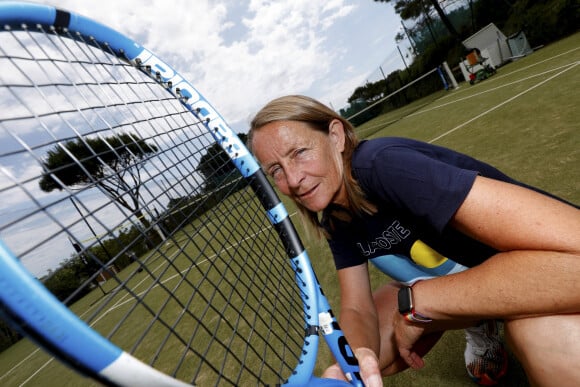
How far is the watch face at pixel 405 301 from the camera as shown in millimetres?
1462

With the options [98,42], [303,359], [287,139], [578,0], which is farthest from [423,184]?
[578,0]

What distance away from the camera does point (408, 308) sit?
146 cm

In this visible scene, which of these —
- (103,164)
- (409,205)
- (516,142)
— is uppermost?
(103,164)

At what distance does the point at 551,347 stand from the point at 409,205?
701mm

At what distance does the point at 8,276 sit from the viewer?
2.04 feet

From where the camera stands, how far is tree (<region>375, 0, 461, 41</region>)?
2386cm

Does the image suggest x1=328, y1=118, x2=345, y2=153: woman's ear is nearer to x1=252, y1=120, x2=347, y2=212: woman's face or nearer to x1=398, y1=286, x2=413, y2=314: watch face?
x1=252, y1=120, x2=347, y2=212: woman's face

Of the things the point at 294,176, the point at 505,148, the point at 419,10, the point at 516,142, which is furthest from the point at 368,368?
the point at 419,10

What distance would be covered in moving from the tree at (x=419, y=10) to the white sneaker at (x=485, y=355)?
27.1 m

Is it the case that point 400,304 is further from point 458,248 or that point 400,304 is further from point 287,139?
point 287,139

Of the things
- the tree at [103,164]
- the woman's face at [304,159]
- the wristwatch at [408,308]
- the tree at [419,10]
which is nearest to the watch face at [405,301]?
the wristwatch at [408,308]

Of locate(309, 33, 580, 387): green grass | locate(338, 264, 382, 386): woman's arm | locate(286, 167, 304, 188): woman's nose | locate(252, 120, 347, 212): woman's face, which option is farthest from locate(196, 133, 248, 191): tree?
locate(309, 33, 580, 387): green grass

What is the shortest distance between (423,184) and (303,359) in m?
0.96

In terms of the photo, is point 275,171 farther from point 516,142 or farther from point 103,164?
point 516,142
